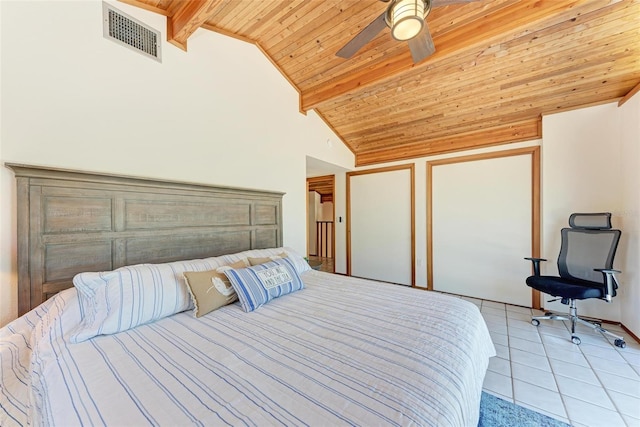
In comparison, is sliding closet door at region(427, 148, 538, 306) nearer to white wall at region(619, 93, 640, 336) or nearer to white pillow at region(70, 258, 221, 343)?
white wall at region(619, 93, 640, 336)

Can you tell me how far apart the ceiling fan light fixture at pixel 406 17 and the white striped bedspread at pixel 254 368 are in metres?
1.75

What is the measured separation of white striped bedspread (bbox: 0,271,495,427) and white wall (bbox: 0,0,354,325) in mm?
833

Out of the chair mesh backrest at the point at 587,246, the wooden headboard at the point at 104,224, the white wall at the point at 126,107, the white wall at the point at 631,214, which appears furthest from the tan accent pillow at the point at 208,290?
the white wall at the point at 631,214

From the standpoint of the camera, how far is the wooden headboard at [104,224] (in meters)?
1.48

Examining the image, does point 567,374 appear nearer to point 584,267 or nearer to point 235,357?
point 584,267

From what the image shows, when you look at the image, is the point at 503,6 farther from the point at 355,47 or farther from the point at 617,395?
the point at 617,395

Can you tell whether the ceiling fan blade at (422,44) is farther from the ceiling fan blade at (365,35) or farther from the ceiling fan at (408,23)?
the ceiling fan blade at (365,35)

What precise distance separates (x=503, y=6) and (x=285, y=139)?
2.45 meters

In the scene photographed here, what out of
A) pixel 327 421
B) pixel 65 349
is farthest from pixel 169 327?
pixel 327 421

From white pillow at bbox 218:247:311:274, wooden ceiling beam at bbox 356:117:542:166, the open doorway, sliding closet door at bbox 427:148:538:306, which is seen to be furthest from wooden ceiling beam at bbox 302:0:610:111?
the open doorway

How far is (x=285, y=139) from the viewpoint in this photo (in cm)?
330

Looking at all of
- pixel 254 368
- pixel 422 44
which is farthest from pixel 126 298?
pixel 422 44

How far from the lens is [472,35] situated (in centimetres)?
216

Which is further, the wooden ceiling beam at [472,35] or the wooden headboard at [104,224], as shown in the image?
the wooden ceiling beam at [472,35]
